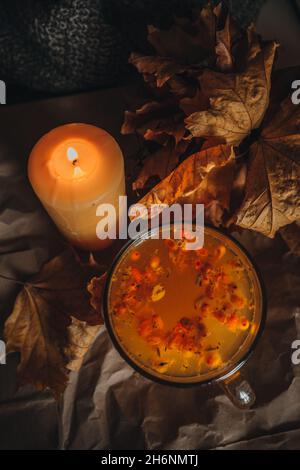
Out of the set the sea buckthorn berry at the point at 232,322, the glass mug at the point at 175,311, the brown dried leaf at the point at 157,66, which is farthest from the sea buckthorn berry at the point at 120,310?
the brown dried leaf at the point at 157,66

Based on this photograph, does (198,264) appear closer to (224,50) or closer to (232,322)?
(232,322)

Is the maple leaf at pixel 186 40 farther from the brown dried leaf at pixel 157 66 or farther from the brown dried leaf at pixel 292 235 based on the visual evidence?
the brown dried leaf at pixel 292 235

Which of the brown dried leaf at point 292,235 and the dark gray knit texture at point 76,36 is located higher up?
the dark gray knit texture at point 76,36

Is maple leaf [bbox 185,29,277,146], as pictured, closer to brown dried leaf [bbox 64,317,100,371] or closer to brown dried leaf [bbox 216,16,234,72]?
brown dried leaf [bbox 216,16,234,72]

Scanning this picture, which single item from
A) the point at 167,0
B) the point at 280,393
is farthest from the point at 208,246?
the point at 167,0

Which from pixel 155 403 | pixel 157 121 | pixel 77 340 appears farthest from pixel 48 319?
pixel 157 121

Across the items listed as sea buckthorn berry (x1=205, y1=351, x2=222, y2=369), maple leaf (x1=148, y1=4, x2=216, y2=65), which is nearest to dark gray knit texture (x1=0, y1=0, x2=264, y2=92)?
maple leaf (x1=148, y1=4, x2=216, y2=65)
